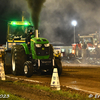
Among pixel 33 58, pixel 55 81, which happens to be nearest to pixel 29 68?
pixel 33 58

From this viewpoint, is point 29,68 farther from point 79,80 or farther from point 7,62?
Answer: point 7,62

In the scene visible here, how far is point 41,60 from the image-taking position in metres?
13.5

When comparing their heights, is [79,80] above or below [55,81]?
below

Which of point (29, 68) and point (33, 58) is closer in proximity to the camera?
point (29, 68)

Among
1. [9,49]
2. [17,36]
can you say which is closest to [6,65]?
[9,49]

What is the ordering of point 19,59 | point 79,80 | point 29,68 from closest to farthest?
point 79,80 < point 29,68 < point 19,59

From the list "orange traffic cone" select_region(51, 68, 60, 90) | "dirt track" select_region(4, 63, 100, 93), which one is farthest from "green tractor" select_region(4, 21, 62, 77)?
"orange traffic cone" select_region(51, 68, 60, 90)

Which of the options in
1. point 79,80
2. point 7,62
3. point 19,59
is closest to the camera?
point 79,80

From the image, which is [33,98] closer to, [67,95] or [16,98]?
[16,98]

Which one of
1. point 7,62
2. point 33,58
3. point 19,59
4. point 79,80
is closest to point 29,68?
point 33,58

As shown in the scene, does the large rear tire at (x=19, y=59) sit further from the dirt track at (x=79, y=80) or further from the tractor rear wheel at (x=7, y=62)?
the tractor rear wheel at (x=7, y=62)

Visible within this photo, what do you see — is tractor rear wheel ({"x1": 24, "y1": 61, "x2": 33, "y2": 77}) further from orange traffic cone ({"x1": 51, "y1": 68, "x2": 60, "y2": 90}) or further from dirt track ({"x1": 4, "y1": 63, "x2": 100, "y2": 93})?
orange traffic cone ({"x1": 51, "y1": 68, "x2": 60, "y2": 90})

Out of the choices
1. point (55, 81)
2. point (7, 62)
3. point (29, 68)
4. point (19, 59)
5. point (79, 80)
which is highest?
point (19, 59)

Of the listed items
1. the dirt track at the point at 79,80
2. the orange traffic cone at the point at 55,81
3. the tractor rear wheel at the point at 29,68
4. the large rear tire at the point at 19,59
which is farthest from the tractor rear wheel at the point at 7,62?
the orange traffic cone at the point at 55,81
